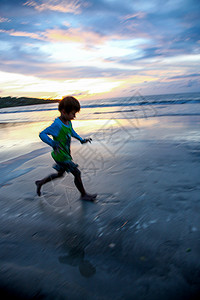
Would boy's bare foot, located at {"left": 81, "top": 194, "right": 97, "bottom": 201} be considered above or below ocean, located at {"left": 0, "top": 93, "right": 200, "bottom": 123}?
below

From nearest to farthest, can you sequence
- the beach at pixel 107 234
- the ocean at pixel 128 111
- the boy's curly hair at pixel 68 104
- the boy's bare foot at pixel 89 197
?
the beach at pixel 107 234
the boy's curly hair at pixel 68 104
the boy's bare foot at pixel 89 197
the ocean at pixel 128 111

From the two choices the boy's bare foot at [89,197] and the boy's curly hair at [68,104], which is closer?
the boy's curly hair at [68,104]

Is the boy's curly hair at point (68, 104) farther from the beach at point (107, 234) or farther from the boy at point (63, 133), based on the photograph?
the beach at point (107, 234)

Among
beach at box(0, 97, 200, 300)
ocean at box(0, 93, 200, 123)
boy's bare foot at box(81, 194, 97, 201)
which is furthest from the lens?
ocean at box(0, 93, 200, 123)

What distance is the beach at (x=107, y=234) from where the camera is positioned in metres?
1.60

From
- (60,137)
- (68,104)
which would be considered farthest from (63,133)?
(68,104)

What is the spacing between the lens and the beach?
1604mm

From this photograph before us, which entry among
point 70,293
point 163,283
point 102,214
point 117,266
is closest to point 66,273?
point 70,293


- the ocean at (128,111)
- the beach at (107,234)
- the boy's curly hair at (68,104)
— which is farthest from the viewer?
the ocean at (128,111)

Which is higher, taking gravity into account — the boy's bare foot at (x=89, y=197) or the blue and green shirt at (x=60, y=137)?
the blue and green shirt at (x=60, y=137)

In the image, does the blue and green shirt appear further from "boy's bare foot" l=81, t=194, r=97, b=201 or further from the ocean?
the ocean

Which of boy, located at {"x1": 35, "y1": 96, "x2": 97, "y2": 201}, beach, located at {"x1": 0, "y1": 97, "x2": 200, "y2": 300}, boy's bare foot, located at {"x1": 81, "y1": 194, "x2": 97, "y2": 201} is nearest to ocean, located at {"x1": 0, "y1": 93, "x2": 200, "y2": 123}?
beach, located at {"x1": 0, "y1": 97, "x2": 200, "y2": 300}

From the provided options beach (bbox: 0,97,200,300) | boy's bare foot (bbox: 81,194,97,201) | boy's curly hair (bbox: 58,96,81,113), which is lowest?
beach (bbox: 0,97,200,300)

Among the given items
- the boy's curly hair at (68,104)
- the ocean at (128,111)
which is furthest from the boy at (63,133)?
the ocean at (128,111)
